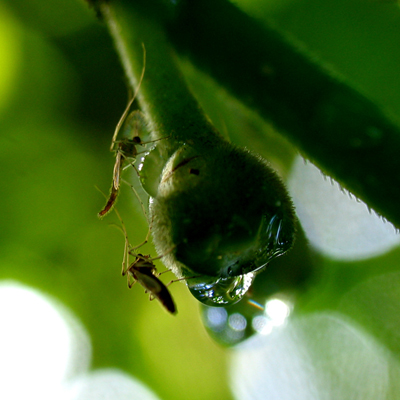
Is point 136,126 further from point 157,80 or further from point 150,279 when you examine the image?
point 150,279

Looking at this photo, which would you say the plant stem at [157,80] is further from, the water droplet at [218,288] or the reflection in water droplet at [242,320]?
the reflection in water droplet at [242,320]

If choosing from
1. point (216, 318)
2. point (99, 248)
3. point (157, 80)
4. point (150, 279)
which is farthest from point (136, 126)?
point (99, 248)

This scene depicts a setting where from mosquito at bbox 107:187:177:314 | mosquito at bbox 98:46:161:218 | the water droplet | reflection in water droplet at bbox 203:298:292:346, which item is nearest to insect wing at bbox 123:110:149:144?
mosquito at bbox 98:46:161:218

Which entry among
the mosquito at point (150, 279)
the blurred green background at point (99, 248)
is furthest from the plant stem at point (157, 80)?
the blurred green background at point (99, 248)

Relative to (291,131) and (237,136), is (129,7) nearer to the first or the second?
(291,131)

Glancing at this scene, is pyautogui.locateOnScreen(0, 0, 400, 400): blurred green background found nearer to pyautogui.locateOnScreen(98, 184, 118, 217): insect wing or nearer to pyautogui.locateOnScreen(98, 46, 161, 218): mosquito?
pyautogui.locateOnScreen(98, 46, 161, 218): mosquito

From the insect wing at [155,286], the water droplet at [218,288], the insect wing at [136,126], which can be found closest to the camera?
the water droplet at [218,288]
